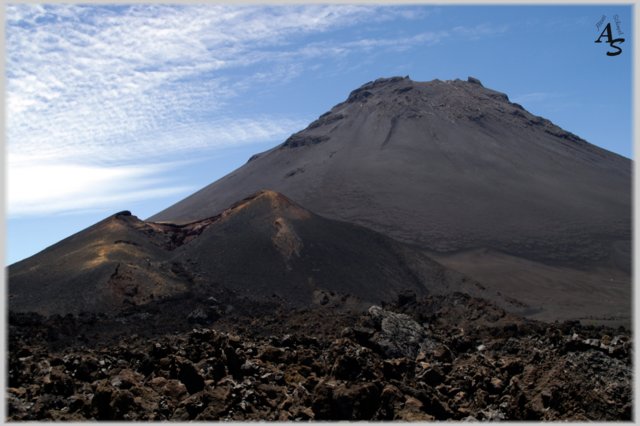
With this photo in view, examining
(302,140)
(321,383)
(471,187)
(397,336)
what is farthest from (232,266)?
(302,140)

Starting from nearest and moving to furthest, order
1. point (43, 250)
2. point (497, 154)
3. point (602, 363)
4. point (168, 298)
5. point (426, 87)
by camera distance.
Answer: point (602, 363)
point (168, 298)
point (43, 250)
point (497, 154)
point (426, 87)

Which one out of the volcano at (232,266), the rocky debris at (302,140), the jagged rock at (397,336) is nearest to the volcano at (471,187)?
the rocky debris at (302,140)

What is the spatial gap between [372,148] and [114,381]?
306 ft

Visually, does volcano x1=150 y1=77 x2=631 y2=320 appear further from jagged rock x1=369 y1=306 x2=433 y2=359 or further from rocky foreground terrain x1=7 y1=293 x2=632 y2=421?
rocky foreground terrain x1=7 y1=293 x2=632 y2=421

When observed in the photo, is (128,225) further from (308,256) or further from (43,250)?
(308,256)

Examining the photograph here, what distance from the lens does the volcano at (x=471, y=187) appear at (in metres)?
64.5

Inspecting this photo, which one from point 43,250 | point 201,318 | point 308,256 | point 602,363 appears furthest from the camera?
point 43,250

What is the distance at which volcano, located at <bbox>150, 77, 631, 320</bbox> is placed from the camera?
6450cm

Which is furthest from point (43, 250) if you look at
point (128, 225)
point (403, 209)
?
point (403, 209)

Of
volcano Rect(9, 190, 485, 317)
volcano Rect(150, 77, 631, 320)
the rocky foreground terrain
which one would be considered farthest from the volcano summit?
volcano Rect(150, 77, 631, 320)

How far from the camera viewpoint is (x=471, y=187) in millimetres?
88312

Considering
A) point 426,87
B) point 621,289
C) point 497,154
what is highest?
point 426,87

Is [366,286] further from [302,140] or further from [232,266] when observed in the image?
[302,140]

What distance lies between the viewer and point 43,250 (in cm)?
5091
